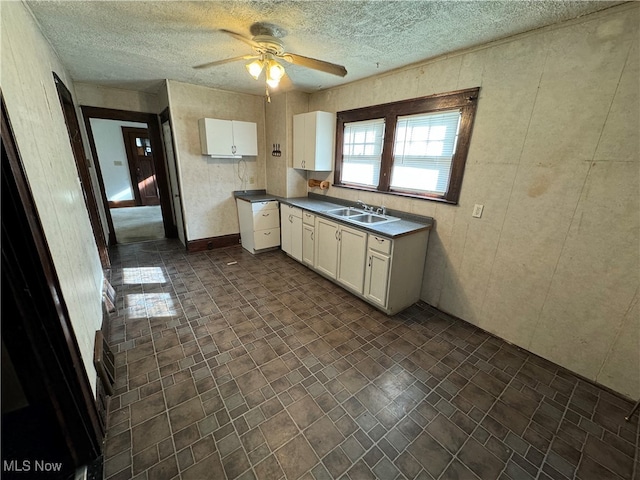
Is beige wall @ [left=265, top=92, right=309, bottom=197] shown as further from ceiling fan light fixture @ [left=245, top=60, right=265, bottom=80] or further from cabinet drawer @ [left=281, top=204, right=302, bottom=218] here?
ceiling fan light fixture @ [left=245, top=60, right=265, bottom=80]

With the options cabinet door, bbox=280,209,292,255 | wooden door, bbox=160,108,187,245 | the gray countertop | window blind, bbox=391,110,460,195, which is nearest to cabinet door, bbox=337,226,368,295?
the gray countertop

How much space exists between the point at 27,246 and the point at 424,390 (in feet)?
7.66

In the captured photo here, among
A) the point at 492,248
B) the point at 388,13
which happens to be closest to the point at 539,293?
the point at 492,248

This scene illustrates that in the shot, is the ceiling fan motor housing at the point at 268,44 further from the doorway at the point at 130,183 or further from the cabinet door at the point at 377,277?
the doorway at the point at 130,183

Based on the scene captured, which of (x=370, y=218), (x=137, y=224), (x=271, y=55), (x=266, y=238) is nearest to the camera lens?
(x=271, y=55)

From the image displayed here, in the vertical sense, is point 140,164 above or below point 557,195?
below

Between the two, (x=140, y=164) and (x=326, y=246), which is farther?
(x=140, y=164)

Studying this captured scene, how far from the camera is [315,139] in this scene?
3.60m

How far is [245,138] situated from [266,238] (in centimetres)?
159

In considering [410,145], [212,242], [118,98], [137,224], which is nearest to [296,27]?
[410,145]

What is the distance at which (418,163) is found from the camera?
9.29 ft

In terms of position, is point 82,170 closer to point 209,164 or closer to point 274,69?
point 209,164

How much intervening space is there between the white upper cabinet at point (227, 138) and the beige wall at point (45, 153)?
5.58 feet

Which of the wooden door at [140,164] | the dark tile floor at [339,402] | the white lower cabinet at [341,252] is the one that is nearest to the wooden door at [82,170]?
the dark tile floor at [339,402]
